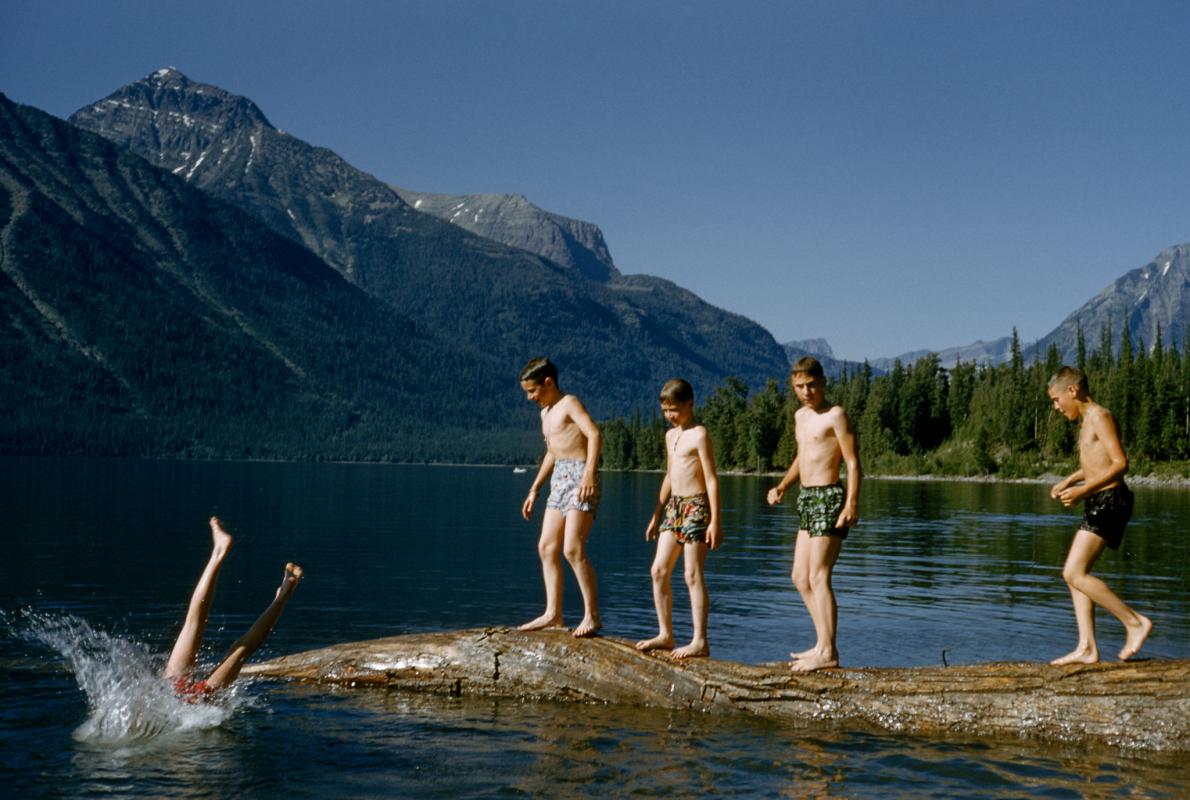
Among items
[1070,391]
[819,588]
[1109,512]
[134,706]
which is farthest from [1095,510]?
[134,706]

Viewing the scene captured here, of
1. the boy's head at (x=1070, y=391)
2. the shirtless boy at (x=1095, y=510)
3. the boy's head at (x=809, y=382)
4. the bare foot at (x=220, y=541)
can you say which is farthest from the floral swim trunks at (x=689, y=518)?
the bare foot at (x=220, y=541)

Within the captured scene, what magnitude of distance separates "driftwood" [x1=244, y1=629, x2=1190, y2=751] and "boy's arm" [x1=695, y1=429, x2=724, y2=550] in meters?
1.56

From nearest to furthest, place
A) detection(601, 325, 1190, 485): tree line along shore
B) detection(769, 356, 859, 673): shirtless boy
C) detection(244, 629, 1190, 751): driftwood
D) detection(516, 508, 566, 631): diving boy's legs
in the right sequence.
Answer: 1. detection(244, 629, 1190, 751): driftwood
2. detection(769, 356, 859, 673): shirtless boy
3. detection(516, 508, 566, 631): diving boy's legs
4. detection(601, 325, 1190, 485): tree line along shore

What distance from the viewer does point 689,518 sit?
38.2 ft

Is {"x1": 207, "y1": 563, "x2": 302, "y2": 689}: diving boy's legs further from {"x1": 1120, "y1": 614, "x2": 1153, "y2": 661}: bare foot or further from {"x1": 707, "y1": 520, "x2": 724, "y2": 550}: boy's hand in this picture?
{"x1": 1120, "y1": 614, "x2": 1153, "y2": 661}: bare foot

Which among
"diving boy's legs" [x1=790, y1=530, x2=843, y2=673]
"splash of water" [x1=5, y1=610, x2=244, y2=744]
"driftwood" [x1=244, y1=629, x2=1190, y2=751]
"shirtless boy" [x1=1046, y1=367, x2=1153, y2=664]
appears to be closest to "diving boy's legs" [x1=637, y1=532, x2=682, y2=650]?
"driftwood" [x1=244, y1=629, x2=1190, y2=751]

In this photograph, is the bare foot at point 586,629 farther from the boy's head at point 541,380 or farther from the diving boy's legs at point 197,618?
the diving boy's legs at point 197,618

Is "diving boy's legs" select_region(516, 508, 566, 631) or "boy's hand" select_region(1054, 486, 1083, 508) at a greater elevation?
"boy's hand" select_region(1054, 486, 1083, 508)

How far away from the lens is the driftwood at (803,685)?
10523 millimetres

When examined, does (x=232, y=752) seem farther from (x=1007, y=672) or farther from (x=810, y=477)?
(x=1007, y=672)

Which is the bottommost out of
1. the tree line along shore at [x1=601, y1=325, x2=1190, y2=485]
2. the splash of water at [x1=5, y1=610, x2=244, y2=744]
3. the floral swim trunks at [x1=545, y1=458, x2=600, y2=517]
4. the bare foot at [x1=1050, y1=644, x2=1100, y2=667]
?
the splash of water at [x1=5, y1=610, x2=244, y2=744]

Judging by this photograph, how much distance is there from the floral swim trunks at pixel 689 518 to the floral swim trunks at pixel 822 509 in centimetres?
104

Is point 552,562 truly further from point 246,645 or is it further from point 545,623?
point 246,645

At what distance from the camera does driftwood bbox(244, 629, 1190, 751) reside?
34.5 feet
